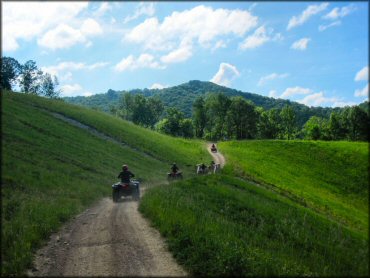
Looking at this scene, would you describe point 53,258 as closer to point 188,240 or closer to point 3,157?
point 188,240

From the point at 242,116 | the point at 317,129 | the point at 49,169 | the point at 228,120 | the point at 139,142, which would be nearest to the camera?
the point at 49,169

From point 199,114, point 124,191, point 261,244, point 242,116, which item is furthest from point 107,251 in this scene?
point 199,114

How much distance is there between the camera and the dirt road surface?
9.75 meters

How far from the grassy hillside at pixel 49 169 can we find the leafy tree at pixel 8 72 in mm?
43739

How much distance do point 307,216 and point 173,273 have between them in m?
3.93

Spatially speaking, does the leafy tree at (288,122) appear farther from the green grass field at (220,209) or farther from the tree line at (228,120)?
the green grass field at (220,209)

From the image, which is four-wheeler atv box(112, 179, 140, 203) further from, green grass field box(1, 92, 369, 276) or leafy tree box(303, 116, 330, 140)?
leafy tree box(303, 116, 330, 140)

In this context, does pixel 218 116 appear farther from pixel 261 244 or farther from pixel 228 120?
pixel 261 244

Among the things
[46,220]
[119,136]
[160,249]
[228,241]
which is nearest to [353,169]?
[228,241]

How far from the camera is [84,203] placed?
2188cm

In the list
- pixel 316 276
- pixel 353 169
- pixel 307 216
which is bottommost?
pixel 316 276

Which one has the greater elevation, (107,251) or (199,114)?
(199,114)

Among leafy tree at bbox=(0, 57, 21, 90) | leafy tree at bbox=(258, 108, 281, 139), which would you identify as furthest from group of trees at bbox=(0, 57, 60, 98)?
leafy tree at bbox=(258, 108, 281, 139)

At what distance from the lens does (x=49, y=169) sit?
30.6 m
